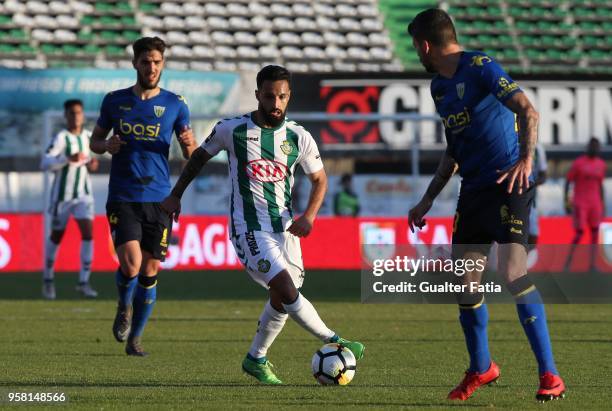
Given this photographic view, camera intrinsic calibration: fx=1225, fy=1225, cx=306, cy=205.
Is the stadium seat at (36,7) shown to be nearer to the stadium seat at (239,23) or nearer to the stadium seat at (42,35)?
the stadium seat at (42,35)

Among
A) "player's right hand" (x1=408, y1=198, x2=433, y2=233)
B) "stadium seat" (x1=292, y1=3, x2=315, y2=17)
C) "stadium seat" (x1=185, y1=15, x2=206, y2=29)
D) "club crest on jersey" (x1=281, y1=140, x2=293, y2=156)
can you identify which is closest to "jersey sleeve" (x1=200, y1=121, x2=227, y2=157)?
"club crest on jersey" (x1=281, y1=140, x2=293, y2=156)

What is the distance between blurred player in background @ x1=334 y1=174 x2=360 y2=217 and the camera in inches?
771

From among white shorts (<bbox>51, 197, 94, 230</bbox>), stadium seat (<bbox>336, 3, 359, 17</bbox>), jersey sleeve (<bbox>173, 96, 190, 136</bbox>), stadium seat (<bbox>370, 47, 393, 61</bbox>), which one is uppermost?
stadium seat (<bbox>336, 3, 359, 17</bbox>)

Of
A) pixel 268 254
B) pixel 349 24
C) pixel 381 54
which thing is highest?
pixel 349 24

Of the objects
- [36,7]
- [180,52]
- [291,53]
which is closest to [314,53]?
[291,53]

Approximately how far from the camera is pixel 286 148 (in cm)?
698

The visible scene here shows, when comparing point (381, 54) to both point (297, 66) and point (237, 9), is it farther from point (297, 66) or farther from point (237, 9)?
point (237, 9)

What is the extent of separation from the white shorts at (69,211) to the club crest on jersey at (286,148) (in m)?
7.52

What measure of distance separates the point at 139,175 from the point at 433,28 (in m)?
3.07

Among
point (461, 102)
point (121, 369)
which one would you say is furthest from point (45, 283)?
point (461, 102)

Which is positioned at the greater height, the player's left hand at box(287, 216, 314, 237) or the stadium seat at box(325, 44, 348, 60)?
the stadium seat at box(325, 44, 348, 60)

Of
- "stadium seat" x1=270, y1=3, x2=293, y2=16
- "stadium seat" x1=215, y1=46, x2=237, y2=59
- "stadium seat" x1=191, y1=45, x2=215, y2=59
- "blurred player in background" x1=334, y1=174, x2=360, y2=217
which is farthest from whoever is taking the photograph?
"stadium seat" x1=270, y1=3, x2=293, y2=16

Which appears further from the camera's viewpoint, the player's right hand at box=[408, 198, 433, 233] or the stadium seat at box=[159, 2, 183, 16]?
the stadium seat at box=[159, 2, 183, 16]

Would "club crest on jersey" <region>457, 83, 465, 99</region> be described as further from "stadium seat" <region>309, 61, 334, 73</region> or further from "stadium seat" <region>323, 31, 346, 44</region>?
"stadium seat" <region>323, 31, 346, 44</region>
